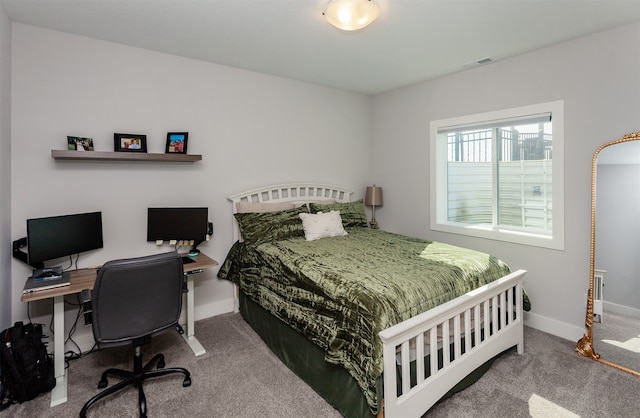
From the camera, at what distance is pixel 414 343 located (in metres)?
2.04

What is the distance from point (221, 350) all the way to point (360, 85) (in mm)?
3345

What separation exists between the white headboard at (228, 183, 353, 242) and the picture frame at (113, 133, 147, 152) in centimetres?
96

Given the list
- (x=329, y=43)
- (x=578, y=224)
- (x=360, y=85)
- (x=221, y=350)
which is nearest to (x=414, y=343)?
(x=221, y=350)

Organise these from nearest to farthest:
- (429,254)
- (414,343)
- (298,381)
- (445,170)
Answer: (414,343) < (298,381) < (429,254) < (445,170)

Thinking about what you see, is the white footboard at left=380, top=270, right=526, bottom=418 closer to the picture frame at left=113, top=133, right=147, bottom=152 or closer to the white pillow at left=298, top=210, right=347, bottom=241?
the white pillow at left=298, top=210, right=347, bottom=241

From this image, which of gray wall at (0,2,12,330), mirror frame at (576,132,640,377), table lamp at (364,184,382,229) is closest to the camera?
gray wall at (0,2,12,330)

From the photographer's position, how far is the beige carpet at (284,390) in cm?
208

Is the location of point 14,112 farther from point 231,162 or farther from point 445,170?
point 445,170

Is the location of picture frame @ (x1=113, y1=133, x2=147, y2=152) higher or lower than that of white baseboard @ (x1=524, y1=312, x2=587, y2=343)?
higher

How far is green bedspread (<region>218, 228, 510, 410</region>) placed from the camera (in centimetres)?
189

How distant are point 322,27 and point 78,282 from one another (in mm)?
2592

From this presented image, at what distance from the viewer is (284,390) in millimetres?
2307

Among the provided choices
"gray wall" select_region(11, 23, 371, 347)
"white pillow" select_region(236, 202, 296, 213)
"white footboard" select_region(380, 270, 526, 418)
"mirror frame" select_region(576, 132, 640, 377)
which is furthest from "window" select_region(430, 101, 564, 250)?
"white pillow" select_region(236, 202, 296, 213)

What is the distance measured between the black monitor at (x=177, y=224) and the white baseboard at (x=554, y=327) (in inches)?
127
